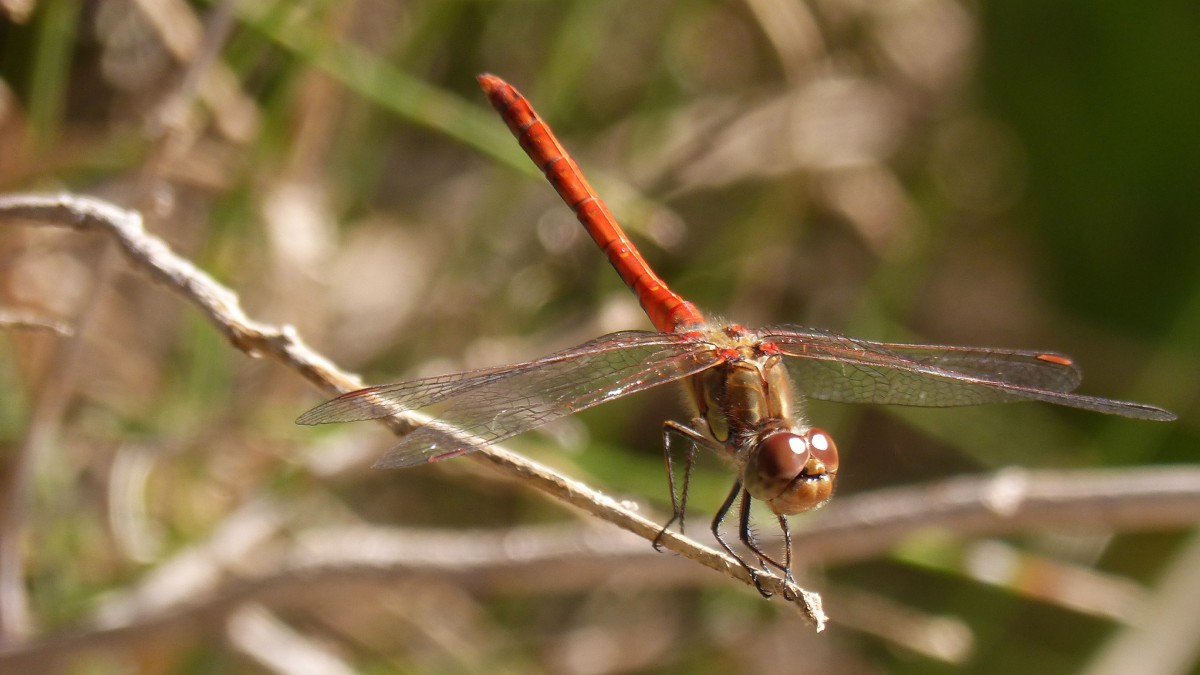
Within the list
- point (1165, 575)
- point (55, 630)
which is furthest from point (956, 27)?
point (55, 630)

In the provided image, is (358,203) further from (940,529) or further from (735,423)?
(940,529)

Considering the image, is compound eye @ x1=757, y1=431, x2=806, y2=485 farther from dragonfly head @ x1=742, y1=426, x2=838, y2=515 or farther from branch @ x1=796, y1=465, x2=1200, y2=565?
branch @ x1=796, y1=465, x2=1200, y2=565

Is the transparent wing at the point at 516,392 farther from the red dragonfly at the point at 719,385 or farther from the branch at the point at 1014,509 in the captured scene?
the branch at the point at 1014,509

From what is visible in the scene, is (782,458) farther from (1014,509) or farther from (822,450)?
(1014,509)

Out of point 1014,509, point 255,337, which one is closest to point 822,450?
point 1014,509

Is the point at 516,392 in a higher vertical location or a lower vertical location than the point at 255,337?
higher

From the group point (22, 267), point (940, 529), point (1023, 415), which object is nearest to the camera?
point (940, 529)

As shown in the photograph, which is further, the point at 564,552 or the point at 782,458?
the point at 564,552
